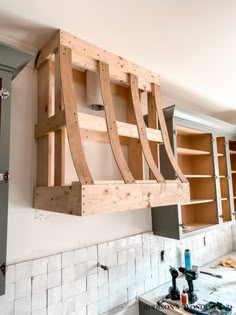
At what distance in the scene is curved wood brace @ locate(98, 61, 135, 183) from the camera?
4.65ft

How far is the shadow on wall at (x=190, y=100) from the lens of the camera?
2293mm

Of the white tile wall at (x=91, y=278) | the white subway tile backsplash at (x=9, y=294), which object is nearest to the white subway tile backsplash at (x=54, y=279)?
the white tile wall at (x=91, y=278)

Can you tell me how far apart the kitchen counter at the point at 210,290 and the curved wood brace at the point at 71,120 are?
131 centimetres

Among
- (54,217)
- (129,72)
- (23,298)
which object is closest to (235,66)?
(129,72)

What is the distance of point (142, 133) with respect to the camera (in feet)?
5.43

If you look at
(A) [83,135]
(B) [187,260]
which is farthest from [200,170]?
(A) [83,135]

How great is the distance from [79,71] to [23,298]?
1.63 metres

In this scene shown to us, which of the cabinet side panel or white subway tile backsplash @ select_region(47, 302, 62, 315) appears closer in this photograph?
white subway tile backsplash @ select_region(47, 302, 62, 315)

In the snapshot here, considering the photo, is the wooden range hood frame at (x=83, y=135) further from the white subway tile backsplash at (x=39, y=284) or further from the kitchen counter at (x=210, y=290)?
Answer: the kitchen counter at (x=210, y=290)

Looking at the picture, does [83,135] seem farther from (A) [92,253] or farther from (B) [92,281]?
(B) [92,281]

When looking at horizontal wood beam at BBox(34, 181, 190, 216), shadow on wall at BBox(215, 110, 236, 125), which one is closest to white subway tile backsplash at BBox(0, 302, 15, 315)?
horizontal wood beam at BBox(34, 181, 190, 216)

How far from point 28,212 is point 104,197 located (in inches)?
23.3

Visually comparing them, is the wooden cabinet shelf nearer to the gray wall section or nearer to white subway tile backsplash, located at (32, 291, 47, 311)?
white subway tile backsplash, located at (32, 291, 47, 311)

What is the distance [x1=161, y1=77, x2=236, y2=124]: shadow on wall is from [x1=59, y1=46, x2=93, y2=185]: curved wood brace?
40.0 inches
